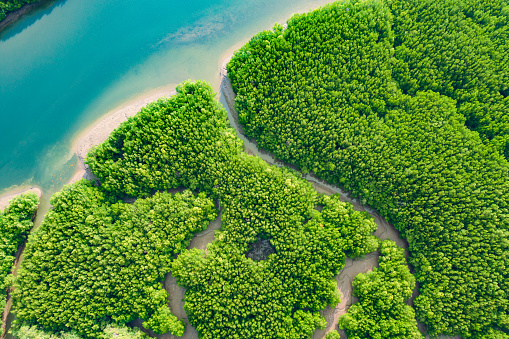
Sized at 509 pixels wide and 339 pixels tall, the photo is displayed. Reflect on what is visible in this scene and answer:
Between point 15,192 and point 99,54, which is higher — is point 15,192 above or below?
below

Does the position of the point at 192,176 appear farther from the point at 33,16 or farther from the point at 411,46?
the point at 33,16

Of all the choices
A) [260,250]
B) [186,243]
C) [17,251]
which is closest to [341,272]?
[260,250]

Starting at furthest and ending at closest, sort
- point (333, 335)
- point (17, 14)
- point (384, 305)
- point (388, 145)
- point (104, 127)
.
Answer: point (17, 14), point (104, 127), point (388, 145), point (333, 335), point (384, 305)

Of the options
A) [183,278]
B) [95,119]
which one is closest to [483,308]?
[183,278]

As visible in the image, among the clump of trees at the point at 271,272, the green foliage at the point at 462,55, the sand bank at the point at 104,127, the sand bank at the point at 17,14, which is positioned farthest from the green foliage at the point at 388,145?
the sand bank at the point at 17,14

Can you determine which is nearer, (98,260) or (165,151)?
(98,260)

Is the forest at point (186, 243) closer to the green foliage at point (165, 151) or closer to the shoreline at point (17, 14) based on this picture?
the green foliage at point (165, 151)

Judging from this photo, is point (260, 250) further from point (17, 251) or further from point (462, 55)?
point (462, 55)
